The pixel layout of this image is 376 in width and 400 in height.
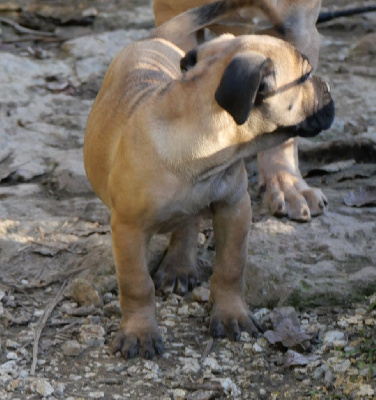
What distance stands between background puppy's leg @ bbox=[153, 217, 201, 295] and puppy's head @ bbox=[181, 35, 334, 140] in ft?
3.06

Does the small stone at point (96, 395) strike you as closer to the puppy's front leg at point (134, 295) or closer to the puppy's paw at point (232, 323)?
the puppy's front leg at point (134, 295)

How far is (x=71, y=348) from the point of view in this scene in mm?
3664

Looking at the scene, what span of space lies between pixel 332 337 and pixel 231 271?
1.70 ft

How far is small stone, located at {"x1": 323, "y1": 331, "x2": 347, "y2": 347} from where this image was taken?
12.0 feet

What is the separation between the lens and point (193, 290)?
165 inches

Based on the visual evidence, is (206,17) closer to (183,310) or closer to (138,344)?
(183,310)

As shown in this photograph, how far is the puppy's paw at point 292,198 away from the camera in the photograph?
4.52 m

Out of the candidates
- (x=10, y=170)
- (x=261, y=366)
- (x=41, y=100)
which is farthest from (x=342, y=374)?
(x=41, y=100)

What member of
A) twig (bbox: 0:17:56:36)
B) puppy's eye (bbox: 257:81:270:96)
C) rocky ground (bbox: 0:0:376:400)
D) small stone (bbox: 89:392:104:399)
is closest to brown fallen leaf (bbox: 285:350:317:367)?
rocky ground (bbox: 0:0:376:400)

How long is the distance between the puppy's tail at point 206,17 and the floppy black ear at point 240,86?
32.4 inches

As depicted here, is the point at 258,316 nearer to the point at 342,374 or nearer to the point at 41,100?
the point at 342,374

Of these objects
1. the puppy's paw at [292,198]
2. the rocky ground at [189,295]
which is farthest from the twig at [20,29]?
the puppy's paw at [292,198]

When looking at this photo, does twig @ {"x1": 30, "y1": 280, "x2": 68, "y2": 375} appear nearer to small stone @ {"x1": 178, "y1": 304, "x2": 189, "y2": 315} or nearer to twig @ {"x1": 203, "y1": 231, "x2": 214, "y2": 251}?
small stone @ {"x1": 178, "y1": 304, "x2": 189, "y2": 315}

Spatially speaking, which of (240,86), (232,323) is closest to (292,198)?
(232,323)
